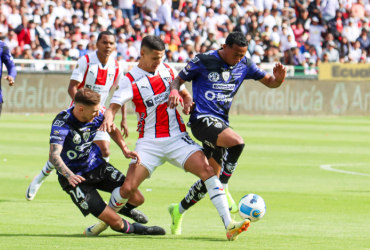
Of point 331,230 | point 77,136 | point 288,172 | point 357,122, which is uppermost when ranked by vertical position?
point 77,136

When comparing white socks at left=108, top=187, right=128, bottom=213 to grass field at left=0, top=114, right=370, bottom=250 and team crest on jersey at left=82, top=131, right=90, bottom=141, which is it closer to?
grass field at left=0, top=114, right=370, bottom=250

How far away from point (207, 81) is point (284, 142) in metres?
9.92

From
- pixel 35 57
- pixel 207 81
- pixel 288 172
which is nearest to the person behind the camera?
pixel 207 81

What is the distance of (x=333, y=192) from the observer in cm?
899

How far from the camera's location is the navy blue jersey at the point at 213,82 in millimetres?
6566

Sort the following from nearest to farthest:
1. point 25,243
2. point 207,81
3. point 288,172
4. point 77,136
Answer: point 25,243 → point 77,136 → point 207,81 → point 288,172

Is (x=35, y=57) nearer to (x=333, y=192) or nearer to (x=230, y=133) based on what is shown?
(x=333, y=192)

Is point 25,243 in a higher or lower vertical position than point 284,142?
higher

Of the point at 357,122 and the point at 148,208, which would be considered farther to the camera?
the point at 357,122

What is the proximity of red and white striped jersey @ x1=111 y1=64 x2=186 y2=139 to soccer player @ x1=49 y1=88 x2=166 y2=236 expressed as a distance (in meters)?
0.33

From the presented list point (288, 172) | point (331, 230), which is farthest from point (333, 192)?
point (331, 230)

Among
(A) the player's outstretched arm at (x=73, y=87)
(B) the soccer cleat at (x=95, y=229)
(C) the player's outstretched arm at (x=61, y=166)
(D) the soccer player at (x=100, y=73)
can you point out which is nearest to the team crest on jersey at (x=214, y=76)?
(C) the player's outstretched arm at (x=61, y=166)

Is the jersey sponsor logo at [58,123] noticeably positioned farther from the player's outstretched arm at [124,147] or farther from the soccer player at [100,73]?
the soccer player at [100,73]

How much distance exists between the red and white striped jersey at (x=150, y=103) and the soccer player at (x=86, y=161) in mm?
334
